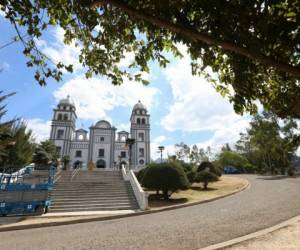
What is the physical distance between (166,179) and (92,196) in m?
4.46

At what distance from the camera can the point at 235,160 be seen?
189 feet

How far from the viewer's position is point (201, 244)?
6.11 m

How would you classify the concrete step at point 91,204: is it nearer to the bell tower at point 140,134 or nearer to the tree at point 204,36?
the tree at point 204,36

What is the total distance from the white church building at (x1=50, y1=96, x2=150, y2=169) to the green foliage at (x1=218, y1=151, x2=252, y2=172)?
18.5 metres

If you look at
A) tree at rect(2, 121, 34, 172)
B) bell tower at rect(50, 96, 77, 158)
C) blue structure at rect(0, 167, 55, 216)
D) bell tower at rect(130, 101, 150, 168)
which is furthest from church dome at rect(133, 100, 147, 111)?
blue structure at rect(0, 167, 55, 216)

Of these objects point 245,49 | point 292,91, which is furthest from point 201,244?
point 245,49

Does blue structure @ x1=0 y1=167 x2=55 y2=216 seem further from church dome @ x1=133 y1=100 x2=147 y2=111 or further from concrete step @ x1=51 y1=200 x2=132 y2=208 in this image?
church dome @ x1=133 y1=100 x2=147 y2=111

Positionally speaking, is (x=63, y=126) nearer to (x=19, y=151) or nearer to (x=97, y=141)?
(x=97, y=141)

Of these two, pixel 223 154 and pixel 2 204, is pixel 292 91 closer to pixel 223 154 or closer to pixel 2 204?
pixel 2 204

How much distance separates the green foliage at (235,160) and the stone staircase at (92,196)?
41564 millimetres

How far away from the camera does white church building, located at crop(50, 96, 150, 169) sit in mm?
52250

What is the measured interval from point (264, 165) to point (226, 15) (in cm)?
5219

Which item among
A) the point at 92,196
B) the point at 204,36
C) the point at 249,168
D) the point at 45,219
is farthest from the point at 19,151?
the point at 249,168

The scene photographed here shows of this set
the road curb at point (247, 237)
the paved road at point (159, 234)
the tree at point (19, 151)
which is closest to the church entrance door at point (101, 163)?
the tree at point (19, 151)
